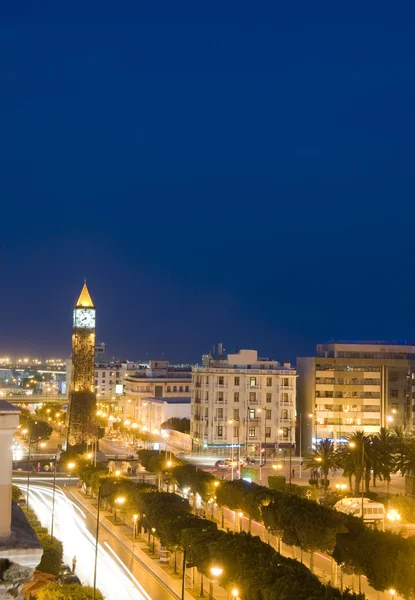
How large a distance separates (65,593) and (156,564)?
13890mm

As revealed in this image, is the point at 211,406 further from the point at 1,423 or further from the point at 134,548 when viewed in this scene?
the point at 1,423

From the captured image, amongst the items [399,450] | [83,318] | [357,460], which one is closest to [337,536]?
[357,460]

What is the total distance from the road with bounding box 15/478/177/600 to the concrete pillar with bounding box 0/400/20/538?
74.2 feet

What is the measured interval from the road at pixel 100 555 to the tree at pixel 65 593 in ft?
20.5

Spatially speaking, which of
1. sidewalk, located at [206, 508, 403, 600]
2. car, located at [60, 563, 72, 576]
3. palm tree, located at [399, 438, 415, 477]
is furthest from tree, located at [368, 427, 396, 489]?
car, located at [60, 563, 72, 576]

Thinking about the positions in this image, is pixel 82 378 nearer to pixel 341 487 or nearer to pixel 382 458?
pixel 341 487

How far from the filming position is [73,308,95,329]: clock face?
83.1m

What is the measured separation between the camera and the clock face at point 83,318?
83.1 m

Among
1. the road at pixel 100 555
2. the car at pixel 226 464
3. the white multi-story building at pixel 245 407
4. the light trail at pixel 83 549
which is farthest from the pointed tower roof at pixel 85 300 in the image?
the road at pixel 100 555

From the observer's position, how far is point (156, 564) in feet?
118

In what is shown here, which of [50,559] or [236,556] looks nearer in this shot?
[236,556]

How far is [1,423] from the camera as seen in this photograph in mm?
8734

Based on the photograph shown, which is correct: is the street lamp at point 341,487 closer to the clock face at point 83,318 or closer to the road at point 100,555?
the road at point 100,555

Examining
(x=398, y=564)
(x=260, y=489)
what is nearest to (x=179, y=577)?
(x=260, y=489)
